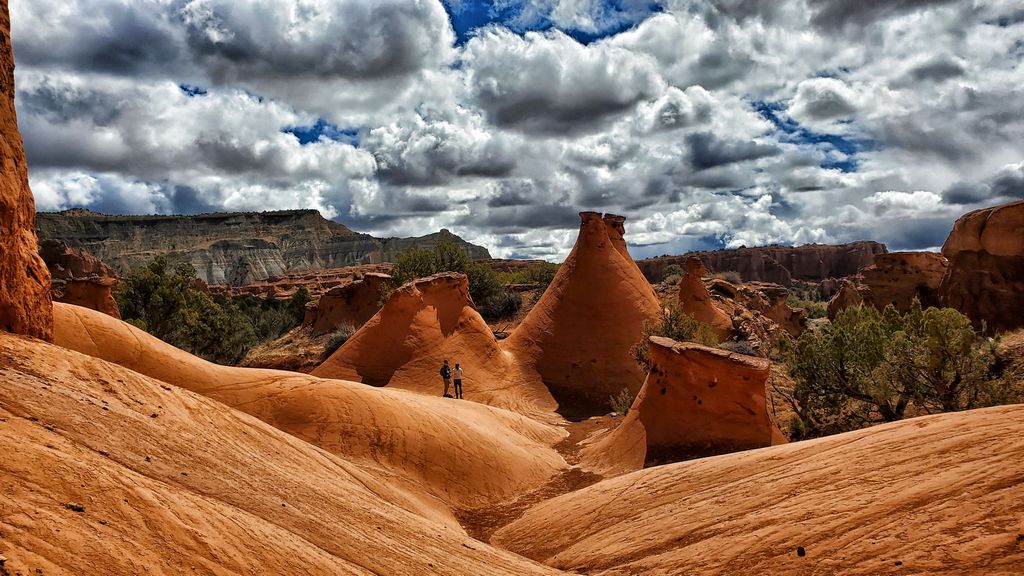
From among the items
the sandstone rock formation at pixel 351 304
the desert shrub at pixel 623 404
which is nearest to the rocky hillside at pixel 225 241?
the sandstone rock formation at pixel 351 304

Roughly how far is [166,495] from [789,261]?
105815mm

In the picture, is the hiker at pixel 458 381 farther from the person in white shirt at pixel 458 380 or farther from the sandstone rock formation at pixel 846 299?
the sandstone rock formation at pixel 846 299

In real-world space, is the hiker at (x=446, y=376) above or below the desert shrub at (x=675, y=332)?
below

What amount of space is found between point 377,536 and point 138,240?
116804mm

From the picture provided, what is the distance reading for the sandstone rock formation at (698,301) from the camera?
2672 centimetres

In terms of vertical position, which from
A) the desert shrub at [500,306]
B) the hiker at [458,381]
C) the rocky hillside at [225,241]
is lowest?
the hiker at [458,381]

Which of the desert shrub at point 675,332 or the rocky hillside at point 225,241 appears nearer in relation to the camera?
the desert shrub at point 675,332

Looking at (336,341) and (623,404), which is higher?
(336,341)

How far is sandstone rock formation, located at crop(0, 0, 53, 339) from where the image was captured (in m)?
6.11

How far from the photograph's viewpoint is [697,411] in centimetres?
1184

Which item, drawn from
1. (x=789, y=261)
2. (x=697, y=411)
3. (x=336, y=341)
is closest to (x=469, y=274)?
(x=336, y=341)

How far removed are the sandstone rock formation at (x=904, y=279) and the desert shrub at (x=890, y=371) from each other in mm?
20152

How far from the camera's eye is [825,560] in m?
5.00

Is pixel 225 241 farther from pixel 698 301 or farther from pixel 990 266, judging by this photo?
pixel 990 266
